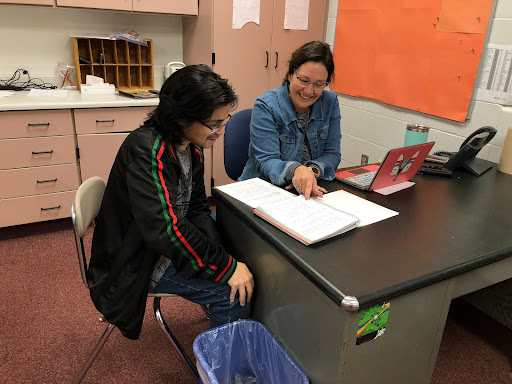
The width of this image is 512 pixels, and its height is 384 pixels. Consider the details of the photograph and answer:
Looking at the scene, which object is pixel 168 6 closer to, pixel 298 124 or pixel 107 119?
pixel 107 119

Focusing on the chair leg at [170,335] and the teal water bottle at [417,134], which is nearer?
the chair leg at [170,335]

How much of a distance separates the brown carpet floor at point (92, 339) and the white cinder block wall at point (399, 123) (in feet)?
3.03

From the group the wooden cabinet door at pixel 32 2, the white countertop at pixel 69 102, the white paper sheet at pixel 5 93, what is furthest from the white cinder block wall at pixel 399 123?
the white paper sheet at pixel 5 93

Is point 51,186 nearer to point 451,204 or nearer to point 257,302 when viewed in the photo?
point 257,302

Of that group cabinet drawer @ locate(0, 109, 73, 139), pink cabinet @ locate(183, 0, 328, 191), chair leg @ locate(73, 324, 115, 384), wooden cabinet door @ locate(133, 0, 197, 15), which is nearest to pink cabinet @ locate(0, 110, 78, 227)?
cabinet drawer @ locate(0, 109, 73, 139)

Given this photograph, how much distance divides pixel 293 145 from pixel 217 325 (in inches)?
32.6

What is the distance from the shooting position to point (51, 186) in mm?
2598

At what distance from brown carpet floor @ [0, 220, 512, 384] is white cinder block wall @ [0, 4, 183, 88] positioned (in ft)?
4.34

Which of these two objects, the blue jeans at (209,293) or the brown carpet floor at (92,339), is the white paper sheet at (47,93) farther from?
the blue jeans at (209,293)

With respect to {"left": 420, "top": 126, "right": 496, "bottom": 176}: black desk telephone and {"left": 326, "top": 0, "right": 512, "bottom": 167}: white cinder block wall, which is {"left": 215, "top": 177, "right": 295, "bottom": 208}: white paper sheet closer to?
{"left": 420, "top": 126, "right": 496, "bottom": 176}: black desk telephone

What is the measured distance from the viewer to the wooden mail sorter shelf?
2861 millimetres

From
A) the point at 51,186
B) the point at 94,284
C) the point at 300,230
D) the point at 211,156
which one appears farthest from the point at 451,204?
the point at 51,186

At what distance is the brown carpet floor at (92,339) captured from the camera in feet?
5.36

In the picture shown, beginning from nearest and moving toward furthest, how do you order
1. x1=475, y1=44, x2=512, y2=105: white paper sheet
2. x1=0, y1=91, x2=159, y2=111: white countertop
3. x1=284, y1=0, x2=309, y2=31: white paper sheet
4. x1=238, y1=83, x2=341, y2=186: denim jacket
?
x1=238, y1=83, x2=341, y2=186: denim jacket
x1=475, y1=44, x2=512, y2=105: white paper sheet
x1=0, y1=91, x2=159, y2=111: white countertop
x1=284, y1=0, x2=309, y2=31: white paper sheet
